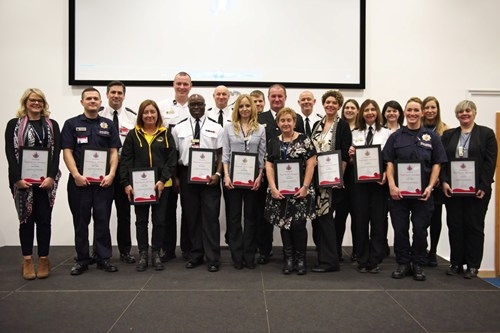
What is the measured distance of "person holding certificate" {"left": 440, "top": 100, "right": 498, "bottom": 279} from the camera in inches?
135

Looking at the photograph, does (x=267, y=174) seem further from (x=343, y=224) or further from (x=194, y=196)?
(x=343, y=224)

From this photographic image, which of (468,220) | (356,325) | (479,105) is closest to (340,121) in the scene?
(468,220)

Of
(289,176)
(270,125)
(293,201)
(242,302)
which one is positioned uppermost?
(270,125)

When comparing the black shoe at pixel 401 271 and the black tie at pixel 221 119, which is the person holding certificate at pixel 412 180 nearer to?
the black shoe at pixel 401 271

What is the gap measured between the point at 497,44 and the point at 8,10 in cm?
662

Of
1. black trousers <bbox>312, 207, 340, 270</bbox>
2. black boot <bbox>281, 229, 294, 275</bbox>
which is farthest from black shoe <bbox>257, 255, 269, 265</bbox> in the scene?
black trousers <bbox>312, 207, 340, 270</bbox>

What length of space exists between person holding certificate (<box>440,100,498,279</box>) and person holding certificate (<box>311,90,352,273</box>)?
98cm

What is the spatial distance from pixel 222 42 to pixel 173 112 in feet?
4.98

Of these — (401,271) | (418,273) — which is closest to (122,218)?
(401,271)

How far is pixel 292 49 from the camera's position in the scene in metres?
5.05

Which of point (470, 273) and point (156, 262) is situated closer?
point (470, 273)

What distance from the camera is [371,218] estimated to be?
358 centimetres

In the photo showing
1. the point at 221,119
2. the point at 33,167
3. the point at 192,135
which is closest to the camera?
the point at 33,167

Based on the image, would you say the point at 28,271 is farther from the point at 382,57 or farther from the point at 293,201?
the point at 382,57
